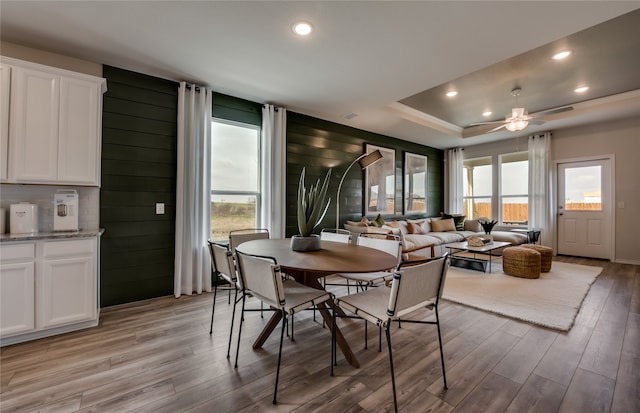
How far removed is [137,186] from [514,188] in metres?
7.53

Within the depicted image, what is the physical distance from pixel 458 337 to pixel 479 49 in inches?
105

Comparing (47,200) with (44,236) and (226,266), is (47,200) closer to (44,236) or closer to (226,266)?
(44,236)

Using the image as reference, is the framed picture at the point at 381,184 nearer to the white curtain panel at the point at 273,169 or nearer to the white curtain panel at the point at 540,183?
the white curtain panel at the point at 273,169

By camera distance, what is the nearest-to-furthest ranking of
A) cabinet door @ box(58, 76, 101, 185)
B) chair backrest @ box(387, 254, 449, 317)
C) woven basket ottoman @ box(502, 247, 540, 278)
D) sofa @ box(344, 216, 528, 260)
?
chair backrest @ box(387, 254, 449, 317) → cabinet door @ box(58, 76, 101, 185) → woven basket ottoman @ box(502, 247, 540, 278) → sofa @ box(344, 216, 528, 260)

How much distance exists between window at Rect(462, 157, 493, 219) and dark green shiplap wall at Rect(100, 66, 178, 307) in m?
6.98

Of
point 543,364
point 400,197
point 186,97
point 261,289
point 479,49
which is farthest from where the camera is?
point 400,197

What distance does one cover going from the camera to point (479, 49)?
8.46 ft

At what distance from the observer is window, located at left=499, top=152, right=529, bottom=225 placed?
6.30 m

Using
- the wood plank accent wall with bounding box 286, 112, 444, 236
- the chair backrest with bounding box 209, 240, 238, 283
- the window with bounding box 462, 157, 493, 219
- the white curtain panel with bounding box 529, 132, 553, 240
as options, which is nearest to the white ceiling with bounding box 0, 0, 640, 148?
the wood plank accent wall with bounding box 286, 112, 444, 236

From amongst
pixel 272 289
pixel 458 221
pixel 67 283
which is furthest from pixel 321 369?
pixel 458 221

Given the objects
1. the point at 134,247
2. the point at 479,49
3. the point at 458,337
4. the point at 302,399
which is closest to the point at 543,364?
the point at 458,337

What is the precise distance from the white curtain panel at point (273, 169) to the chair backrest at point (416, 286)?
8.79 feet

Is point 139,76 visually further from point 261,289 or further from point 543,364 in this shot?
point 543,364

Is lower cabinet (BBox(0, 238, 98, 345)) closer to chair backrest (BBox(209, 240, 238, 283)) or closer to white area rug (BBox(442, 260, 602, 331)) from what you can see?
chair backrest (BBox(209, 240, 238, 283))
